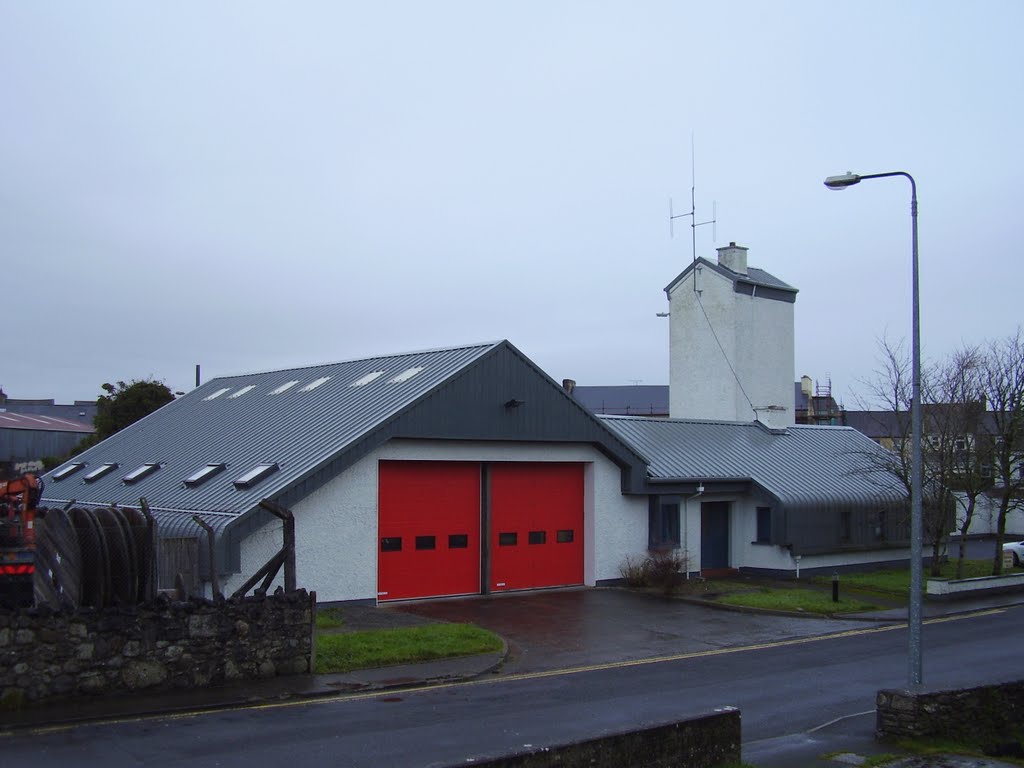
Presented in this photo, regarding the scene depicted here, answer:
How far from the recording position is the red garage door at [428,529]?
2367cm

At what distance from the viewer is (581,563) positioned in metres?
27.8

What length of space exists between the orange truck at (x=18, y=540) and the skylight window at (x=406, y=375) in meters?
9.09

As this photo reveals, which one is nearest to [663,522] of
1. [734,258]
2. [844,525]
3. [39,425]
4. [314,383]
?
[844,525]

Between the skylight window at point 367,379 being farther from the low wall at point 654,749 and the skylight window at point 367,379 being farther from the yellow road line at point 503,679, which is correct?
the low wall at point 654,749

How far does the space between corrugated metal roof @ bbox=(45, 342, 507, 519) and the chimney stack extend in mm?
15023

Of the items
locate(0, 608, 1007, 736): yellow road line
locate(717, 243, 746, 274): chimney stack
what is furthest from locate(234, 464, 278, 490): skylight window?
locate(717, 243, 746, 274): chimney stack

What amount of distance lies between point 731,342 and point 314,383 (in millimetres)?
15721

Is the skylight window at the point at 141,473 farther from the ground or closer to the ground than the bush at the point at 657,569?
farther from the ground

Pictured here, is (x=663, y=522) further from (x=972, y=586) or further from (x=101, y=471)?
(x=101, y=471)

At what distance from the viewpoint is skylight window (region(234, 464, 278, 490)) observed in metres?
22.1

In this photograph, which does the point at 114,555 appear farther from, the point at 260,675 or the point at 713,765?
the point at 713,765

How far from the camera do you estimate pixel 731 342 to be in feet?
123

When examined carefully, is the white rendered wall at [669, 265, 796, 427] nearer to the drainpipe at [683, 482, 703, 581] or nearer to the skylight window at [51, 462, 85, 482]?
the drainpipe at [683, 482, 703, 581]

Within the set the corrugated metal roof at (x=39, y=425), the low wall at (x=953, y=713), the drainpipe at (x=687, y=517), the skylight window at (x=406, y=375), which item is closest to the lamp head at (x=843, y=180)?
the low wall at (x=953, y=713)
